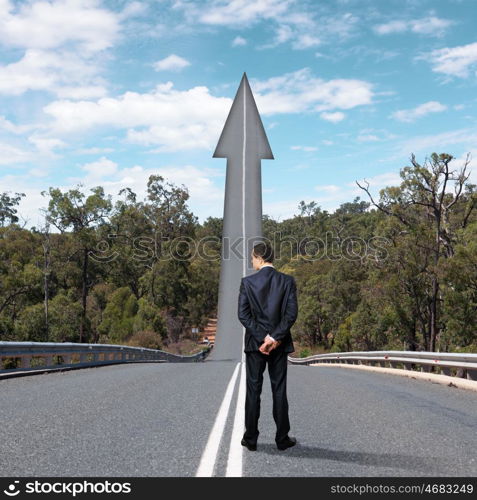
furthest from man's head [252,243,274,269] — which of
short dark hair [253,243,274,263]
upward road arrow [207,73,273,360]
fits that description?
upward road arrow [207,73,273,360]

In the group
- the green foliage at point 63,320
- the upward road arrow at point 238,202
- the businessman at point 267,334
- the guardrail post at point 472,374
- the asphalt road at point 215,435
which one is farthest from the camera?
the green foliage at point 63,320

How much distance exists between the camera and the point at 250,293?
5.70m

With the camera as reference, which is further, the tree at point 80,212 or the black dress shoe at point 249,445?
the tree at point 80,212

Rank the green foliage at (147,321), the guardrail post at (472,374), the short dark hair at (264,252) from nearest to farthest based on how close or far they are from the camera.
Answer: the short dark hair at (264,252) → the guardrail post at (472,374) → the green foliage at (147,321)

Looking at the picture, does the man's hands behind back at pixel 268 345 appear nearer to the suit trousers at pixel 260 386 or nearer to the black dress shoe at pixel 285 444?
the suit trousers at pixel 260 386

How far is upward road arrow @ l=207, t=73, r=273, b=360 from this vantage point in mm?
38875

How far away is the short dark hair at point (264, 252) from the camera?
5.81 m

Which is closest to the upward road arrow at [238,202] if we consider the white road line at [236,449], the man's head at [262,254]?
the white road line at [236,449]

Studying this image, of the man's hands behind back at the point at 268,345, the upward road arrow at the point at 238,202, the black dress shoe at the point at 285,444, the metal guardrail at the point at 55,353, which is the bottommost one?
the metal guardrail at the point at 55,353

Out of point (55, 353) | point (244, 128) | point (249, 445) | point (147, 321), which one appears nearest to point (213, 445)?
point (249, 445)

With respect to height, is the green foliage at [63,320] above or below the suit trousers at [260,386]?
below

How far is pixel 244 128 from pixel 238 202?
256 inches

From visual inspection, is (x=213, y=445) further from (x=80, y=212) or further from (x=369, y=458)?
(x=80, y=212)
